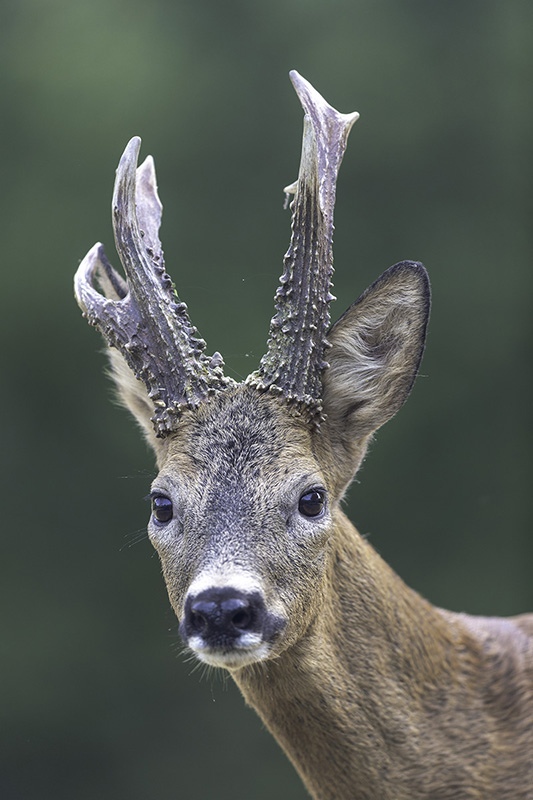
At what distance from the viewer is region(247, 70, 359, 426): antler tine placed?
11.7ft

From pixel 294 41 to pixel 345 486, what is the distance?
4859 mm

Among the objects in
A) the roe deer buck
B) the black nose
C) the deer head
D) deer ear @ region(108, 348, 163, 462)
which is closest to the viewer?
the black nose

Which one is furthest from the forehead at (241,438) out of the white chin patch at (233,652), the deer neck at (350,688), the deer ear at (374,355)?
the white chin patch at (233,652)

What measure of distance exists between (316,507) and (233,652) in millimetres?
643

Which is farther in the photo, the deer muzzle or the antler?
the antler

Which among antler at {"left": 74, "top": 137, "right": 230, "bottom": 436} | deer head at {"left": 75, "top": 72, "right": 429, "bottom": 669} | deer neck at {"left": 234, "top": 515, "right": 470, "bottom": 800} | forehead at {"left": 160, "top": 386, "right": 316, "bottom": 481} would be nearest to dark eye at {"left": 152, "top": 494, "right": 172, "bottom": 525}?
deer head at {"left": 75, "top": 72, "right": 429, "bottom": 669}

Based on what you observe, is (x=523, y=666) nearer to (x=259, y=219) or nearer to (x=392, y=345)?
(x=392, y=345)

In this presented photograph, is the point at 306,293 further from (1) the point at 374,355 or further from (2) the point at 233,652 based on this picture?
(2) the point at 233,652

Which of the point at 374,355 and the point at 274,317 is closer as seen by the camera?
the point at 274,317

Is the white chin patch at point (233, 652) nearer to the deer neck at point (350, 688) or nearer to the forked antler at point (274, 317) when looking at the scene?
the deer neck at point (350, 688)

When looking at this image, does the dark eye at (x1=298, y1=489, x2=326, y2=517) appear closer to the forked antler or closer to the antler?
the forked antler

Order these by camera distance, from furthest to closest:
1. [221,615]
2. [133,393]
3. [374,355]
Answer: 1. [133,393]
2. [374,355]
3. [221,615]

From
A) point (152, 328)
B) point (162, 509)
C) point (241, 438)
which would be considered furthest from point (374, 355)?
A: point (162, 509)

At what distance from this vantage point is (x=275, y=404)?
3.65 metres
